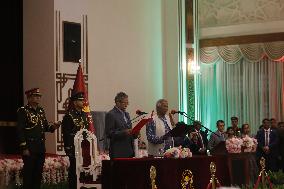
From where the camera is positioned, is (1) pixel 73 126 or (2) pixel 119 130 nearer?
(2) pixel 119 130

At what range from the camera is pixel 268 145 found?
43.8 ft

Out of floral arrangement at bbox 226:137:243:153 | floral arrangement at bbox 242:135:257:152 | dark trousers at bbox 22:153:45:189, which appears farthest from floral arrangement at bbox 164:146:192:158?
floral arrangement at bbox 242:135:257:152

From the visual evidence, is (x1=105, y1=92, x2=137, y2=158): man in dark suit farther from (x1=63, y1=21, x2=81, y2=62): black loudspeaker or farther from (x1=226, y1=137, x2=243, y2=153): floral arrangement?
(x1=63, y1=21, x2=81, y2=62): black loudspeaker

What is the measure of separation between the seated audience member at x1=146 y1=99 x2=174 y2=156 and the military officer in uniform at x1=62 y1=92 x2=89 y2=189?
1024mm

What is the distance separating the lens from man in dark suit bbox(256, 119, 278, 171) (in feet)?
43.6

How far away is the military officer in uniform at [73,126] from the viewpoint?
29.3 feet

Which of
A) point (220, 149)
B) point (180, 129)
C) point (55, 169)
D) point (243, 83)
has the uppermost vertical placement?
point (243, 83)

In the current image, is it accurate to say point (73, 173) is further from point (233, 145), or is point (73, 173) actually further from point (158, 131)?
point (233, 145)

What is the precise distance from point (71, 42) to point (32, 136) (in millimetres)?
3616

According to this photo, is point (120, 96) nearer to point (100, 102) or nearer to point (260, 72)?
point (100, 102)

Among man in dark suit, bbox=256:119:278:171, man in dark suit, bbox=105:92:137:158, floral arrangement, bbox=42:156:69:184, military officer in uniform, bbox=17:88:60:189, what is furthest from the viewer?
man in dark suit, bbox=256:119:278:171

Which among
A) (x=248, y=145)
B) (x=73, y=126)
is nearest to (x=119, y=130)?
(x=73, y=126)

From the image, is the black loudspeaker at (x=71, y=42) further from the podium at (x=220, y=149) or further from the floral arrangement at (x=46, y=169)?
the podium at (x=220, y=149)

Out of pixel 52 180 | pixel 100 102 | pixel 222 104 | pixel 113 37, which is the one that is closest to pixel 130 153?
pixel 52 180
